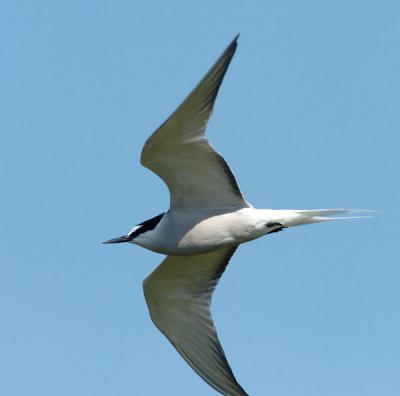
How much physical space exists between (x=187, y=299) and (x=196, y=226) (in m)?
1.41

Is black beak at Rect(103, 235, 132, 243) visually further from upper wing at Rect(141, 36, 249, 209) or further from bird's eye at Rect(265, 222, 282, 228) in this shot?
bird's eye at Rect(265, 222, 282, 228)

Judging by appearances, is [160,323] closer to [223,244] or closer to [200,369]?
[200,369]

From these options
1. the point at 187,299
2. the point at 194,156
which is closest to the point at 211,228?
the point at 194,156

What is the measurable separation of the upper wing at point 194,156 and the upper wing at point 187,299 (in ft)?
3.35

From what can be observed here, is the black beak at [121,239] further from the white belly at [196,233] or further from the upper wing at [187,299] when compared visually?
the upper wing at [187,299]

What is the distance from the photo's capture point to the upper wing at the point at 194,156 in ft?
35.0

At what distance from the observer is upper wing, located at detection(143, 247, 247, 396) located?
506 inches

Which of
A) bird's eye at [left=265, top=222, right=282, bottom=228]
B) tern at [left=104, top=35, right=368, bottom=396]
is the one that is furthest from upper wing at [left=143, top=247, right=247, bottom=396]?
bird's eye at [left=265, top=222, right=282, bottom=228]

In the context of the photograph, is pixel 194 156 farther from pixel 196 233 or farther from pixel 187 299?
pixel 187 299

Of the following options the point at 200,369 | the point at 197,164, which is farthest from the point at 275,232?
the point at 200,369

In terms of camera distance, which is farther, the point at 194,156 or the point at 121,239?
the point at 121,239

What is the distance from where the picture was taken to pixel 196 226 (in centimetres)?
1199

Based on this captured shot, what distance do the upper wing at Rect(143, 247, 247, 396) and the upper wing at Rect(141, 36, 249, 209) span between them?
102 centimetres

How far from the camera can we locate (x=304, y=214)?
11.7 meters
